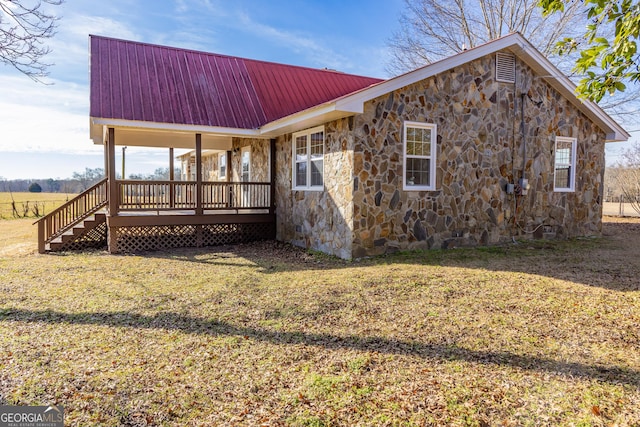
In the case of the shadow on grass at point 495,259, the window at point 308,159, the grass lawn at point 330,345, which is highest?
the window at point 308,159

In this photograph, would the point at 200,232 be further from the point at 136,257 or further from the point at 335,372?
the point at 335,372

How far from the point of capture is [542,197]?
35.9 ft

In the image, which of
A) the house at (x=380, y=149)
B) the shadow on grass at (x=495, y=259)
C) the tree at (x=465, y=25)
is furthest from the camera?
the tree at (x=465, y=25)

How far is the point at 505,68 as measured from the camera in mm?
10172

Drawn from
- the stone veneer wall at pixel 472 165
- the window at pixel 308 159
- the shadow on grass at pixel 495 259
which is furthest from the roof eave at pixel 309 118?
the shadow on grass at pixel 495 259

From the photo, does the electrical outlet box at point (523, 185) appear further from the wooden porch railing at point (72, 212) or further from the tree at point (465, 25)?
the tree at point (465, 25)

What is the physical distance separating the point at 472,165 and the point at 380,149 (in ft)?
8.63

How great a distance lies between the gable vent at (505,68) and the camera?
33.0ft

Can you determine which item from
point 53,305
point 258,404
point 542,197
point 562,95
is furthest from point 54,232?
point 562,95

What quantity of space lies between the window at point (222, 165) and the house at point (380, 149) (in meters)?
3.20

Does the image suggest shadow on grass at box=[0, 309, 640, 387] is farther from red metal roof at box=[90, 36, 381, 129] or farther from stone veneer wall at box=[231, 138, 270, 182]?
stone veneer wall at box=[231, 138, 270, 182]

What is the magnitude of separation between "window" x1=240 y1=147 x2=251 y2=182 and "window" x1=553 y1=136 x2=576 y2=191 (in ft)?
29.8

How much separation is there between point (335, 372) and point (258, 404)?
2.60 ft

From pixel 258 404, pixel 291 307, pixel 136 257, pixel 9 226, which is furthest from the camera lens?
pixel 9 226
